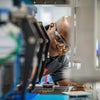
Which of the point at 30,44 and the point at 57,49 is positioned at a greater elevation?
the point at 30,44

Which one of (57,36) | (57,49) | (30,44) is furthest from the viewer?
(57,49)

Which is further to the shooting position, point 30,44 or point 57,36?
point 57,36

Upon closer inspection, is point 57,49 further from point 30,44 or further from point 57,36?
point 30,44

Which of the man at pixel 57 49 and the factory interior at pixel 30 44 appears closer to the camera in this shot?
the factory interior at pixel 30 44

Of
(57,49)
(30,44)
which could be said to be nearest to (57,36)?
(57,49)

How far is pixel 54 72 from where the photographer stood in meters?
1.92

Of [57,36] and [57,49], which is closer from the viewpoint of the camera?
[57,36]

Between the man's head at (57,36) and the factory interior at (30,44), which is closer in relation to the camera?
the factory interior at (30,44)

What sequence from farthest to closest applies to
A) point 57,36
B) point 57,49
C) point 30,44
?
point 57,49, point 57,36, point 30,44

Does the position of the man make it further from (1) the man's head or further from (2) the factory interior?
(2) the factory interior

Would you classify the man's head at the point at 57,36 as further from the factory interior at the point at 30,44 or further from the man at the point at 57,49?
the factory interior at the point at 30,44

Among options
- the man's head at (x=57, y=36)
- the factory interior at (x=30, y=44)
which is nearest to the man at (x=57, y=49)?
the man's head at (x=57, y=36)

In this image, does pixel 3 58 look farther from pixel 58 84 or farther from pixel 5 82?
pixel 58 84

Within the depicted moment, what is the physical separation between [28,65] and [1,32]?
149 millimetres
